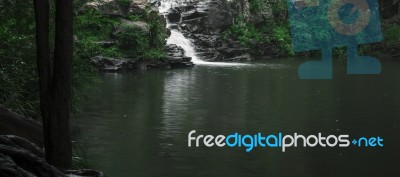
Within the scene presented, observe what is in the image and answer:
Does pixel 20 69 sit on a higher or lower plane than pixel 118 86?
higher

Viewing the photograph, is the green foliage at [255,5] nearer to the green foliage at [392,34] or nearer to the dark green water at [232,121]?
the green foliage at [392,34]

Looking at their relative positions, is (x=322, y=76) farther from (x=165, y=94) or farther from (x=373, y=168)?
(x=373, y=168)

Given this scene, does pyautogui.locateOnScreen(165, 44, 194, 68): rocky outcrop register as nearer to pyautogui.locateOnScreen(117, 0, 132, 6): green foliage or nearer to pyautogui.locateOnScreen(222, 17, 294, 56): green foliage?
pyautogui.locateOnScreen(117, 0, 132, 6): green foliage

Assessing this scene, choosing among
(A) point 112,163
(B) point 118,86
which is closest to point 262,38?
(B) point 118,86

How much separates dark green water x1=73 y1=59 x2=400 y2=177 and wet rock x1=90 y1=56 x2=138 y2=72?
217cm

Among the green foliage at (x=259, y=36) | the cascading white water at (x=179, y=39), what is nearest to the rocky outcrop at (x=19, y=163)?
the cascading white water at (x=179, y=39)

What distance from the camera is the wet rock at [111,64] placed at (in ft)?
97.9

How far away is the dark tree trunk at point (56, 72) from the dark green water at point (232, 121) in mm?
4146

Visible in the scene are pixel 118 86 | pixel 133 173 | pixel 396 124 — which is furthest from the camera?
pixel 118 86

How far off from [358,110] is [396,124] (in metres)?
2.34

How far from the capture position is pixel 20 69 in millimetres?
12055

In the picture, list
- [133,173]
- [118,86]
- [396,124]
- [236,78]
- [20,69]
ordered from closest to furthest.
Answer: [133,173] < [20,69] < [396,124] < [118,86] < [236,78]

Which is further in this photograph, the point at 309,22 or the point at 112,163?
the point at 309,22

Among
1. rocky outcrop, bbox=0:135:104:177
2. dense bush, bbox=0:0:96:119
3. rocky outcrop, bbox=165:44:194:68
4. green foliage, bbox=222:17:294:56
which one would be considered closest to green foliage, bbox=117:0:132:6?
rocky outcrop, bbox=165:44:194:68
